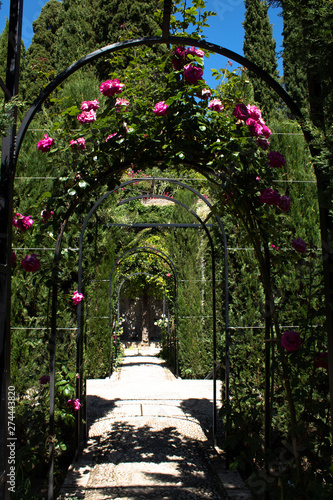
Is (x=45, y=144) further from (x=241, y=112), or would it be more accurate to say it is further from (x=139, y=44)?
(x=241, y=112)

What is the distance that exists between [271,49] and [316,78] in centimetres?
1463

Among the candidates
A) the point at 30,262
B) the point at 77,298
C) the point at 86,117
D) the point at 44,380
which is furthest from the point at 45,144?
the point at 44,380

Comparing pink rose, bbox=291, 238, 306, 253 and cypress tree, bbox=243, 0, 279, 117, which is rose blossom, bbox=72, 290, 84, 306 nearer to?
pink rose, bbox=291, 238, 306, 253

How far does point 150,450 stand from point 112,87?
3.01 m

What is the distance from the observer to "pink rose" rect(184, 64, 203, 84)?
2.37 m

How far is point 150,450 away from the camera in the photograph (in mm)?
3748

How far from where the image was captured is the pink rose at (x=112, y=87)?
2525 millimetres

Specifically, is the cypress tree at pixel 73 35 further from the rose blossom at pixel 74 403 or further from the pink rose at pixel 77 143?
the rose blossom at pixel 74 403

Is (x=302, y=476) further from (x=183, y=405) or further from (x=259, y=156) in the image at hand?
(x=183, y=405)

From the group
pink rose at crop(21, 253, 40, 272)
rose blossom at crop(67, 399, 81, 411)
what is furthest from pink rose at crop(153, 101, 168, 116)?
rose blossom at crop(67, 399, 81, 411)

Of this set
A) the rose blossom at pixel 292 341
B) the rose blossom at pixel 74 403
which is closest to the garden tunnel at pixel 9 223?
the rose blossom at pixel 292 341

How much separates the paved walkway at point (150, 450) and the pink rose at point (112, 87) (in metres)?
2.59

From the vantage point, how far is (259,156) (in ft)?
8.47

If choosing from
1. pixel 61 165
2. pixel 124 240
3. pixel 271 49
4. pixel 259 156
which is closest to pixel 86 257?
pixel 61 165
